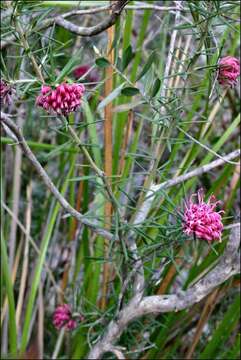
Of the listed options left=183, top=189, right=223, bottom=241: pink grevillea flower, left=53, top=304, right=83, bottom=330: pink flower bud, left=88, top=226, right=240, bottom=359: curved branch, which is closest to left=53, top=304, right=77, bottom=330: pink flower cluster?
left=53, top=304, right=83, bottom=330: pink flower bud

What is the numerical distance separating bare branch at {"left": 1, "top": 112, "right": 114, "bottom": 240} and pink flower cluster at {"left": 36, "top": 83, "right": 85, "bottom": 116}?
0.31 feet

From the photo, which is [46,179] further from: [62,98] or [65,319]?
[65,319]

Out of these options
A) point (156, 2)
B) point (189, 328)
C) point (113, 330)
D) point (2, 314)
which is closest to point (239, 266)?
point (113, 330)

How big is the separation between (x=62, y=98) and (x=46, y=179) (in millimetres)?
157

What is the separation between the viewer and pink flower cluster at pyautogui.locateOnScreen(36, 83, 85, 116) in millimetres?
487

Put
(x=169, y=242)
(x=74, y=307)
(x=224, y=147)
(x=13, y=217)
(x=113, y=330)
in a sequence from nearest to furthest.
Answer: (x=169, y=242)
(x=113, y=330)
(x=74, y=307)
(x=13, y=217)
(x=224, y=147)

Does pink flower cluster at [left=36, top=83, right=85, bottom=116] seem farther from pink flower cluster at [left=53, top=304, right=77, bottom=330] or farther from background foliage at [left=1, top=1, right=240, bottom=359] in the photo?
pink flower cluster at [left=53, top=304, right=77, bottom=330]

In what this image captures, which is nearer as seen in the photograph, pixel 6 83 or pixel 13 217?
pixel 6 83

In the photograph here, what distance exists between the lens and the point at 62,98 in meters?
0.49

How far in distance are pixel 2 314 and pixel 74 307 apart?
193 millimetres

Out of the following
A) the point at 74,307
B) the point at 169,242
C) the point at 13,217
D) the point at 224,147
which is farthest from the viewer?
the point at 224,147

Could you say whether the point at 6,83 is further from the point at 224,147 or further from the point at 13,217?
the point at 224,147

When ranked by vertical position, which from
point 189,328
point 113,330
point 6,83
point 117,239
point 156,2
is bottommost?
point 189,328

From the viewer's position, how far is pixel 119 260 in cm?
70
